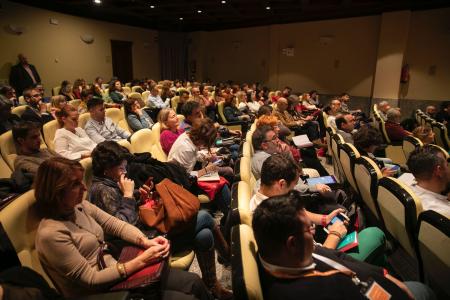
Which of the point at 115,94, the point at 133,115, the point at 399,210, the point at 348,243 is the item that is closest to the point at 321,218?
the point at 348,243

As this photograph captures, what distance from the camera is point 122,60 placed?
38.1 ft

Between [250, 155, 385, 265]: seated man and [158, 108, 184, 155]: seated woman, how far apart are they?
5.52ft

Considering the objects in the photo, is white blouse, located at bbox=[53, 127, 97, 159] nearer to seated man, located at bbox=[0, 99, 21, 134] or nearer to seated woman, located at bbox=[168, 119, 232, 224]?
seated man, located at bbox=[0, 99, 21, 134]

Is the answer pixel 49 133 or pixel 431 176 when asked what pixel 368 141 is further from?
pixel 49 133

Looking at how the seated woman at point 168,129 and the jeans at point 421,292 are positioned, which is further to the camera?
the seated woman at point 168,129

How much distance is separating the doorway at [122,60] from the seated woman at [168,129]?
8945mm

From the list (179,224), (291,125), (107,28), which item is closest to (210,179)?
(179,224)

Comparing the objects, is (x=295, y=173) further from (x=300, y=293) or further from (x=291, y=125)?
(x=291, y=125)

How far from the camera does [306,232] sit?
1.18 meters

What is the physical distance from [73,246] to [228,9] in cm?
999

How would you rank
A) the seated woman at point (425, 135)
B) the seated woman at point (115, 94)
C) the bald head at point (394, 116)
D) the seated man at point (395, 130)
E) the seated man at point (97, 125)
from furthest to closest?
the seated woman at point (115, 94), the bald head at point (394, 116), the seated man at point (395, 130), the seated woman at point (425, 135), the seated man at point (97, 125)

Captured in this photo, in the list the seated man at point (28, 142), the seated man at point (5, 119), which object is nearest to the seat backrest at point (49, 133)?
the seated man at point (5, 119)

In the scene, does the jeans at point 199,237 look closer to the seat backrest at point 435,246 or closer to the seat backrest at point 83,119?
the seat backrest at point 435,246

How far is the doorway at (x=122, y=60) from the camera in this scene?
11.2m
